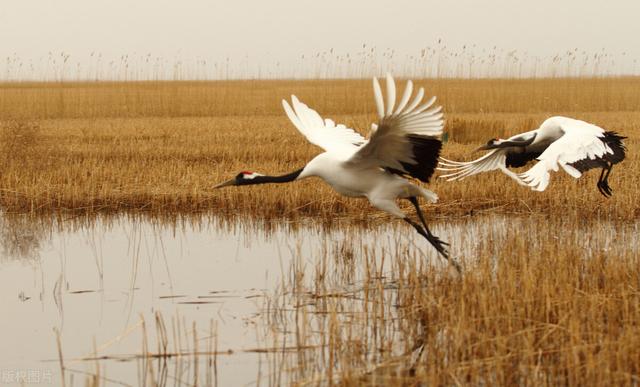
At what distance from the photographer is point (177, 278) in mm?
6754

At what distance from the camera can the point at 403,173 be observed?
256 inches

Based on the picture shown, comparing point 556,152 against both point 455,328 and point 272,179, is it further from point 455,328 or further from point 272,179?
point 455,328

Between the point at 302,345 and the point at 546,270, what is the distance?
174 centimetres

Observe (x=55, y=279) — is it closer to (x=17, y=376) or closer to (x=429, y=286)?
(x=17, y=376)

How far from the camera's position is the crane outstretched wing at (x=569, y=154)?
7.30 m

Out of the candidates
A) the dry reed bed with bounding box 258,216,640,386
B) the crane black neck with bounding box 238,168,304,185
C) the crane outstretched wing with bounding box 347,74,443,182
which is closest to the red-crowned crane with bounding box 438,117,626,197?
the dry reed bed with bounding box 258,216,640,386

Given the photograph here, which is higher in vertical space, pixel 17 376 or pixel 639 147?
pixel 639 147

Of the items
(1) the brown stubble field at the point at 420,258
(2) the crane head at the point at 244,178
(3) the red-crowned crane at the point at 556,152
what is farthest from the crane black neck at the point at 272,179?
(3) the red-crowned crane at the point at 556,152

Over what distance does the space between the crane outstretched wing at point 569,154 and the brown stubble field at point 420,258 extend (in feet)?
1.52

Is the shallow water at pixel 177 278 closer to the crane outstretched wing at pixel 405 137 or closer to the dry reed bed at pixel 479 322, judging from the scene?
the dry reed bed at pixel 479 322

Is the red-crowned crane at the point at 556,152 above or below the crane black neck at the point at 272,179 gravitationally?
above

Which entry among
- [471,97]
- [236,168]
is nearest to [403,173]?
[236,168]

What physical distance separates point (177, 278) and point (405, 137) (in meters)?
2.08

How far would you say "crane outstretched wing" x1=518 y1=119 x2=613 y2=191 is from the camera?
24.0 ft
